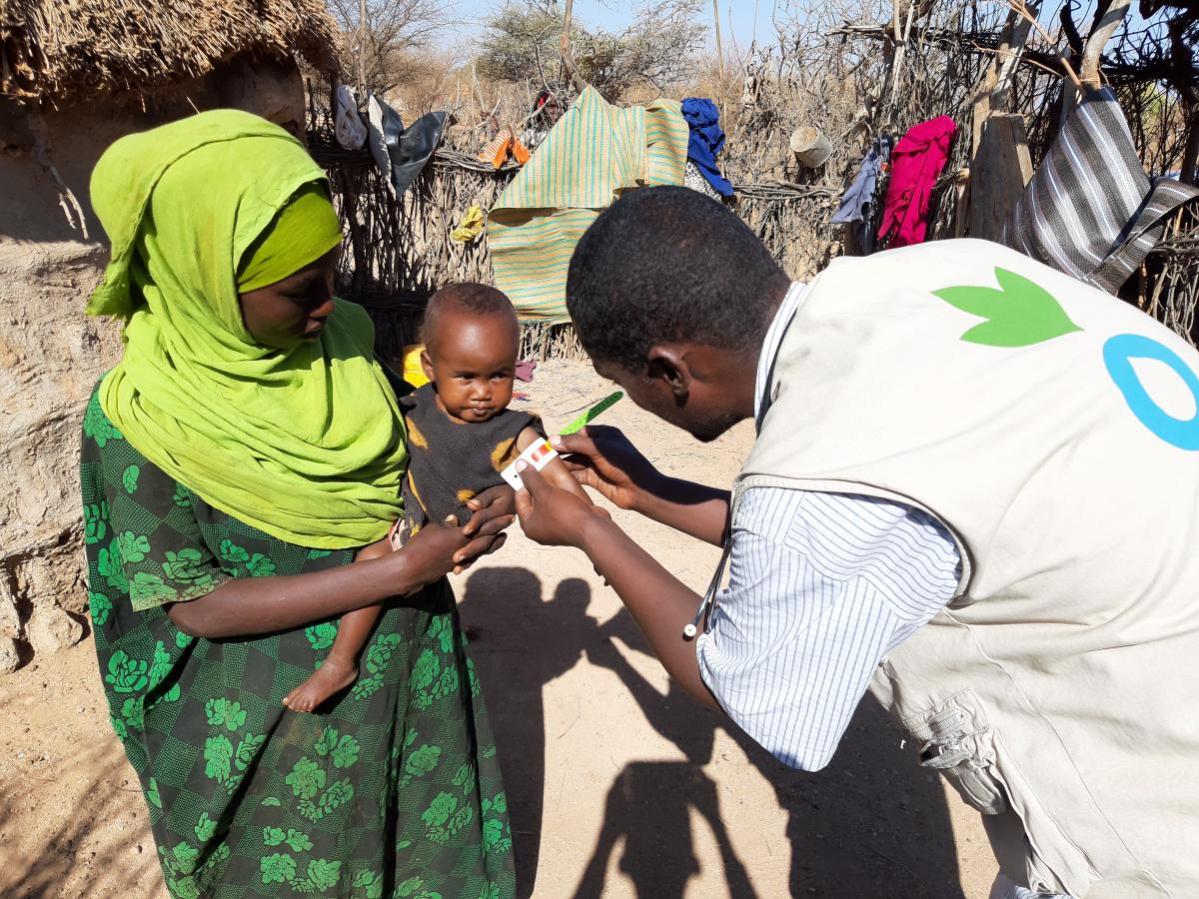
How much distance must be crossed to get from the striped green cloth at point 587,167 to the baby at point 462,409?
493 cm

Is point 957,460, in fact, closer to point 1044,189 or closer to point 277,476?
point 277,476

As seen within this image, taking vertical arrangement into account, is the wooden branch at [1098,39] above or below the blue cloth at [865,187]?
above

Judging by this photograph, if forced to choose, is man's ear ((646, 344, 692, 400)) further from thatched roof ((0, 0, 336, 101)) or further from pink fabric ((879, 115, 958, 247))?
pink fabric ((879, 115, 958, 247))

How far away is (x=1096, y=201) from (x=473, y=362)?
3.87 meters

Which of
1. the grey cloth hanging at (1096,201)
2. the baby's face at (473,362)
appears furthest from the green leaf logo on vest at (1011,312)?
the grey cloth hanging at (1096,201)

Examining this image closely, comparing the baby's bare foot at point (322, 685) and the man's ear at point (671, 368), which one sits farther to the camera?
the baby's bare foot at point (322, 685)

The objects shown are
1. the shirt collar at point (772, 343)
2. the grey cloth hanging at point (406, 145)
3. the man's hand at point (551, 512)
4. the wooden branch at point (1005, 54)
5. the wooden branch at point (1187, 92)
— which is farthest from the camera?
the grey cloth hanging at point (406, 145)

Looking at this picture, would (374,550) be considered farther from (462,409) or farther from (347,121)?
(347,121)

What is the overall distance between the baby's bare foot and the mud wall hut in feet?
7.27

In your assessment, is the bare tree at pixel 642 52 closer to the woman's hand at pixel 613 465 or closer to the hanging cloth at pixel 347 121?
the hanging cloth at pixel 347 121

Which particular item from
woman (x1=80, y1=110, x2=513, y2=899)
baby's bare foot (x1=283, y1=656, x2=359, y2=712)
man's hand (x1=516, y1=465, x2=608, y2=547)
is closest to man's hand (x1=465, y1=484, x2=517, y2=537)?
woman (x1=80, y1=110, x2=513, y2=899)

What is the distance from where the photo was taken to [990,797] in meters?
1.28

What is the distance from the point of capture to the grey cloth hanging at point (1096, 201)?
13.6 ft

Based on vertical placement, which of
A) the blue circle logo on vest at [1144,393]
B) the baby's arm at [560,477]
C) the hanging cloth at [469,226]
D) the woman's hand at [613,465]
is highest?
the blue circle logo on vest at [1144,393]
